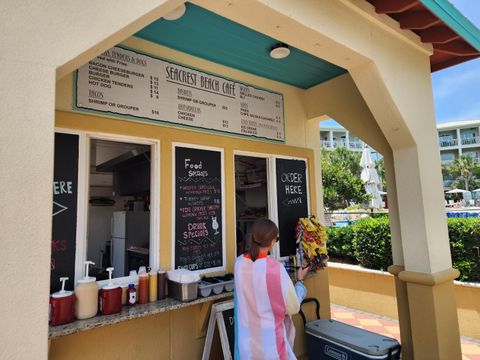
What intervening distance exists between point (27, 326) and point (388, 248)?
5058 mm

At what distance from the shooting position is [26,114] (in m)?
1.12

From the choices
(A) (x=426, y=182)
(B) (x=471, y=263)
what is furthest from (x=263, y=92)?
(B) (x=471, y=263)

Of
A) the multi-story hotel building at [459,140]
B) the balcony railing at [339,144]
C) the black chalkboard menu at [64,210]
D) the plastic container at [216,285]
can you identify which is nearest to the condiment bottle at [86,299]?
the black chalkboard menu at [64,210]

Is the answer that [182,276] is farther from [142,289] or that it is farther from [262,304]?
[262,304]

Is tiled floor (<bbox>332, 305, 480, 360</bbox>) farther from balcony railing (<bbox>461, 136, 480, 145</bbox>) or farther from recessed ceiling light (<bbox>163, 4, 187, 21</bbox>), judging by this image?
balcony railing (<bbox>461, 136, 480, 145</bbox>)

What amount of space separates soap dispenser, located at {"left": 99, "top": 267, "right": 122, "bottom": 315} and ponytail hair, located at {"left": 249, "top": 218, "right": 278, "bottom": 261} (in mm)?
969

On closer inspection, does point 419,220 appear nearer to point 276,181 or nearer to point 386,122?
point 386,122

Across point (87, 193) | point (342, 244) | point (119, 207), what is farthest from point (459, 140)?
point (87, 193)

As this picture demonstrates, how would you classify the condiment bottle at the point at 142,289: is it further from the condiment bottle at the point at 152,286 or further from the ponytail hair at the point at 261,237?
the ponytail hair at the point at 261,237

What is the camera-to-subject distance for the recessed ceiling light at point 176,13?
83.9 inches

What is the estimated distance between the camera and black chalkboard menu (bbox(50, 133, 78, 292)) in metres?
2.12

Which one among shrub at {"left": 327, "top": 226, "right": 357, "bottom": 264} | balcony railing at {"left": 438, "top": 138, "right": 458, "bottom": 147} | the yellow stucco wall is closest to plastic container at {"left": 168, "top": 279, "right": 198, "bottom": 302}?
the yellow stucco wall

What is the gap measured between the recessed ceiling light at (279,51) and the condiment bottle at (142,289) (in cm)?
228

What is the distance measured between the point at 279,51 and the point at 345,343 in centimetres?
277
